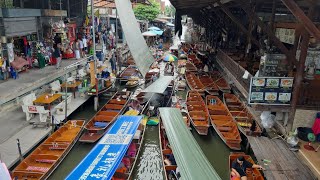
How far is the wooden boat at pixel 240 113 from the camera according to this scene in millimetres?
12508

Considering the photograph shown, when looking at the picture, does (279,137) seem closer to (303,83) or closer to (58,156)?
(303,83)

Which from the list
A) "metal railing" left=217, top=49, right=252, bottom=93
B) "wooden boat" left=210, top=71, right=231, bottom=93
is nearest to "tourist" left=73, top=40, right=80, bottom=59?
"wooden boat" left=210, top=71, right=231, bottom=93

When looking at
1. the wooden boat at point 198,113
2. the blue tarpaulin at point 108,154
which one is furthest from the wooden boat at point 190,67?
the blue tarpaulin at point 108,154

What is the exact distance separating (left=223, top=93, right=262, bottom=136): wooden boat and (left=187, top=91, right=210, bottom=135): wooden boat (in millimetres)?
1511

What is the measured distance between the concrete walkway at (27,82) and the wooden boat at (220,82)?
11.0 m

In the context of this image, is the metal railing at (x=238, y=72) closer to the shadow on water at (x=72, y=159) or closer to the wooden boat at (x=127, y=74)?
the shadow on water at (x=72, y=159)

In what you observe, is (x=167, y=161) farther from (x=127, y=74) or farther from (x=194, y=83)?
(x=127, y=74)

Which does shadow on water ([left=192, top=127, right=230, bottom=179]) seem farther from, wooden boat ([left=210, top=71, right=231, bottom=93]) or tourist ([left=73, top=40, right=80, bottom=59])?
tourist ([left=73, top=40, right=80, bottom=59])

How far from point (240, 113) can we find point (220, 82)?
20.5 ft

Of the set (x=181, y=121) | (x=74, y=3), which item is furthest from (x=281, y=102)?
(x=74, y=3)

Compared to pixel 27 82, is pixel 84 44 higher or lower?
higher

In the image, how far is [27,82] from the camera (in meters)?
14.5

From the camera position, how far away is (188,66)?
2591cm

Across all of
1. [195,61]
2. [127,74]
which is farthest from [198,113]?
[195,61]
